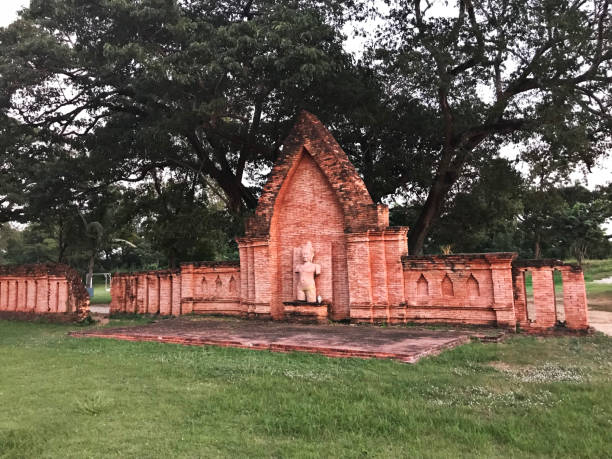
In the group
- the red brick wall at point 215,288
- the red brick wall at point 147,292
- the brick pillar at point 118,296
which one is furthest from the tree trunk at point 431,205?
the brick pillar at point 118,296

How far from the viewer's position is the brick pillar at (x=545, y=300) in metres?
8.60

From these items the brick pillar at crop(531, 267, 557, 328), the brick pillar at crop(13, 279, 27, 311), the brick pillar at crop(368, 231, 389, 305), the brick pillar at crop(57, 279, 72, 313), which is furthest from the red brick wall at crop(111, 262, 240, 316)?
the brick pillar at crop(531, 267, 557, 328)

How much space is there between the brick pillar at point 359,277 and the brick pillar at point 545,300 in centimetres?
339

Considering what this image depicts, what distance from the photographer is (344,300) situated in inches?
420

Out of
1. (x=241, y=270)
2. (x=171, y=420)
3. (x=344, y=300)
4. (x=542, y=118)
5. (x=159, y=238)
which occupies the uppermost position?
(x=542, y=118)

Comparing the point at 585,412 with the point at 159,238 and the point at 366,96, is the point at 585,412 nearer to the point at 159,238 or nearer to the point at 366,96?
the point at 366,96

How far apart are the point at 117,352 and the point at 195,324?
126 inches

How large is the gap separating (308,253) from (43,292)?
895 centimetres

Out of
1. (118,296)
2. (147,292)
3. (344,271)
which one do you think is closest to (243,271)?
(344,271)

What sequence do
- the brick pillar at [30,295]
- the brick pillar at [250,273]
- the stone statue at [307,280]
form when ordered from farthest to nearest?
the brick pillar at [30,295], the brick pillar at [250,273], the stone statue at [307,280]

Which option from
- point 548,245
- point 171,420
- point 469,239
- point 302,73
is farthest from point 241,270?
point 548,245

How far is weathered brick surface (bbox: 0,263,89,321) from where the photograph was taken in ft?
43.3

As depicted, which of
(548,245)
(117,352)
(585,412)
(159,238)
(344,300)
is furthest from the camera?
(548,245)

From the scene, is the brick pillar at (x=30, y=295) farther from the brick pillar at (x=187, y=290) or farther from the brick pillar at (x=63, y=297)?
the brick pillar at (x=187, y=290)
